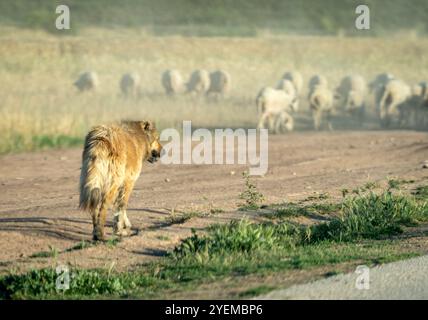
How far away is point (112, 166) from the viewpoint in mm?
10117

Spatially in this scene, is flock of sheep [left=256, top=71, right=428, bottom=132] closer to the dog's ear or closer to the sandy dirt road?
the sandy dirt road

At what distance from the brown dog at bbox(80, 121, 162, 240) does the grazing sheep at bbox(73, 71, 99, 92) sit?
102 feet

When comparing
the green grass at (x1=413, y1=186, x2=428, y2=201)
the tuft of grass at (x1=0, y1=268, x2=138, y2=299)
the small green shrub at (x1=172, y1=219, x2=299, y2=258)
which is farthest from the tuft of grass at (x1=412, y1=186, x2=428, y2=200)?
the tuft of grass at (x1=0, y1=268, x2=138, y2=299)

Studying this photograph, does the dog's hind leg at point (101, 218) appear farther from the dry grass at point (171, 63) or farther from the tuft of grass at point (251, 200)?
the dry grass at point (171, 63)

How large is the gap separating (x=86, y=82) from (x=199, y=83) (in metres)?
4.90

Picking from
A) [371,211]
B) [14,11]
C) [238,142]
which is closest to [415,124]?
[238,142]

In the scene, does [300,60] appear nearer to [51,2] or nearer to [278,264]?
[51,2]

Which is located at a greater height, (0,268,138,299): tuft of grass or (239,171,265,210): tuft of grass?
(239,171,265,210): tuft of grass

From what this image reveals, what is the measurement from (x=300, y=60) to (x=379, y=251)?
43070 millimetres

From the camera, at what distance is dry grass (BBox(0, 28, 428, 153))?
3500 cm

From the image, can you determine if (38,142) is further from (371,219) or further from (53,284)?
(53,284)

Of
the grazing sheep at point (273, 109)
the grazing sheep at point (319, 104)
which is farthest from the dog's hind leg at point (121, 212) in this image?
the grazing sheep at point (319, 104)

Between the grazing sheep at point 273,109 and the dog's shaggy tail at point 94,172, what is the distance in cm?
1888

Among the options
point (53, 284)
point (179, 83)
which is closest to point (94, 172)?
point (53, 284)
